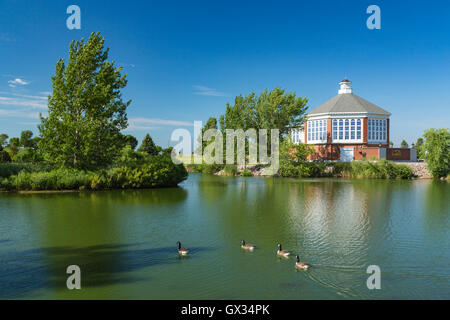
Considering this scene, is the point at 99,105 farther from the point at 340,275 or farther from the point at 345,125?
the point at 345,125

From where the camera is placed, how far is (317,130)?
226ft

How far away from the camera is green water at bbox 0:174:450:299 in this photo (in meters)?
9.59

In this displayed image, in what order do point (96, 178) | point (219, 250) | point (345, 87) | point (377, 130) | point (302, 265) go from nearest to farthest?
1. point (302, 265)
2. point (219, 250)
3. point (96, 178)
4. point (377, 130)
5. point (345, 87)

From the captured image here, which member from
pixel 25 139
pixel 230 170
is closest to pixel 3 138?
pixel 25 139

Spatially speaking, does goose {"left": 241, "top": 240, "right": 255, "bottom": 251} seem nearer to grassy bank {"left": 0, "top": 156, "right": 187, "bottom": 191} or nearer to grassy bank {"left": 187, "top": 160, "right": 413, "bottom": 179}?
grassy bank {"left": 0, "top": 156, "right": 187, "bottom": 191}

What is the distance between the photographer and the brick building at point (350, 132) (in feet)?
213

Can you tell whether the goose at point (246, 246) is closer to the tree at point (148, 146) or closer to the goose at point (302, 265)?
the goose at point (302, 265)

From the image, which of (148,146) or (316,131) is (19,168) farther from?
(316,131)

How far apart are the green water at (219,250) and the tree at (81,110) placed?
10231 mm

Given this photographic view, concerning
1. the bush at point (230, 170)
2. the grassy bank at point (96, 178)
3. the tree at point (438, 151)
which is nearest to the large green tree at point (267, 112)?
the bush at point (230, 170)

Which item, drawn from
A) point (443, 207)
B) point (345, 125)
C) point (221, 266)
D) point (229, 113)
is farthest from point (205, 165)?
point (221, 266)

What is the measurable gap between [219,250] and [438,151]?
47.6 m

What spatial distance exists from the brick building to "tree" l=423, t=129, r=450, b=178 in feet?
38.0

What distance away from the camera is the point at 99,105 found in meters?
34.2
